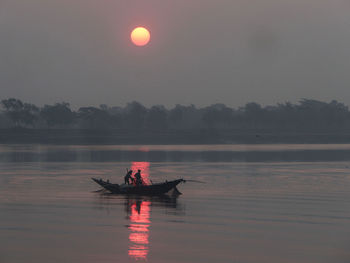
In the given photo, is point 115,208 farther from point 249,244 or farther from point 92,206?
point 249,244

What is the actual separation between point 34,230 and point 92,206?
402 inches

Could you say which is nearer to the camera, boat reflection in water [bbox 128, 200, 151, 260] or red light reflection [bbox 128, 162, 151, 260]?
red light reflection [bbox 128, 162, 151, 260]

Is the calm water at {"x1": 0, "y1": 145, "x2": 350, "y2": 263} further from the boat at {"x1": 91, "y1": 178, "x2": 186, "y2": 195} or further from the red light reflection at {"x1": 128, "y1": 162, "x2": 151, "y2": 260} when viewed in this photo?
the boat at {"x1": 91, "y1": 178, "x2": 186, "y2": 195}

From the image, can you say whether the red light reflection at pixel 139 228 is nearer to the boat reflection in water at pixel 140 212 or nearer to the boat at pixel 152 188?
the boat reflection in water at pixel 140 212

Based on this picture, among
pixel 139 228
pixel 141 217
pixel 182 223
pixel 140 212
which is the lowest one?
pixel 139 228

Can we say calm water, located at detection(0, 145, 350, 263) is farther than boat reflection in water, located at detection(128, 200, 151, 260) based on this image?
No

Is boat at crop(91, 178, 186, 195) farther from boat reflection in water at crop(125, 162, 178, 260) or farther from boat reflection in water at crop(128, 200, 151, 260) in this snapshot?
boat reflection in water at crop(128, 200, 151, 260)

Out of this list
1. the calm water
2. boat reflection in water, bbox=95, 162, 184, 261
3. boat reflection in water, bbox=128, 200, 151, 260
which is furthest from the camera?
boat reflection in water, bbox=95, 162, 184, 261

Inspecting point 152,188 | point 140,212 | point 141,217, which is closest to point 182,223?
point 141,217

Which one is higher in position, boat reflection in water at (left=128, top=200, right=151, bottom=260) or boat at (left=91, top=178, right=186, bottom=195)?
boat at (left=91, top=178, right=186, bottom=195)

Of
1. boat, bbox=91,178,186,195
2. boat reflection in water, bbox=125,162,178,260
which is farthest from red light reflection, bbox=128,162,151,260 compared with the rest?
boat, bbox=91,178,186,195

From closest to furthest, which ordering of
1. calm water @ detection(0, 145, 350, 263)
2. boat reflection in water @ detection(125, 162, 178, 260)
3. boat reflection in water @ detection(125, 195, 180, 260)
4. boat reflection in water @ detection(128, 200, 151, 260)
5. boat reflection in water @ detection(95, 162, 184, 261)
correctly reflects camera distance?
calm water @ detection(0, 145, 350, 263)
boat reflection in water @ detection(128, 200, 151, 260)
boat reflection in water @ detection(125, 162, 178, 260)
boat reflection in water @ detection(125, 195, 180, 260)
boat reflection in water @ detection(95, 162, 184, 261)

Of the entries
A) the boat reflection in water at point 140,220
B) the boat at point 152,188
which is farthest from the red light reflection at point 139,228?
the boat at point 152,188

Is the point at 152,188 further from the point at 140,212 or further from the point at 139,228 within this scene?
the point at 139,228
